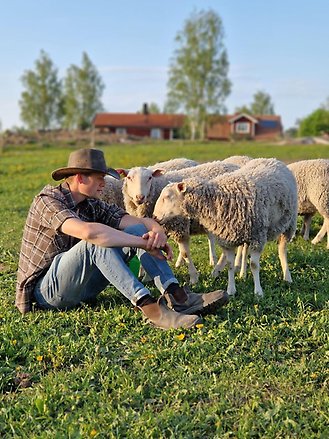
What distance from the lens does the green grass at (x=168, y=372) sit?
304 centimetres

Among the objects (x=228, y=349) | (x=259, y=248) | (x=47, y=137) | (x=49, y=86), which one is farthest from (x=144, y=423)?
(x=49, y=86)

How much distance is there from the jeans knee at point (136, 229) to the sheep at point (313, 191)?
4293 millimetres

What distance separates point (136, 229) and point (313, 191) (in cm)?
468

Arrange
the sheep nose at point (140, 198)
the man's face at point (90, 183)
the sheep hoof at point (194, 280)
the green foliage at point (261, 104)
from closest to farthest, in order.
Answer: the man's face at point (90, 183)
the sheep hoof at point (194, 280)
the sheep nose at point (140, 198)
the green foliage at point (261, 104)

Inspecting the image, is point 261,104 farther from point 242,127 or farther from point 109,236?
point 109,236

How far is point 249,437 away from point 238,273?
3.55 metres

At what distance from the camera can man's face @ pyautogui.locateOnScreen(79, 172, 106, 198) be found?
4469mm

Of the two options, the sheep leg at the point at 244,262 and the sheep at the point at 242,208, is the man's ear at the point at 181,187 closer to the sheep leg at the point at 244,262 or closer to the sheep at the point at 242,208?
the sheep at the point at 242,208

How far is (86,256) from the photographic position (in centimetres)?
421

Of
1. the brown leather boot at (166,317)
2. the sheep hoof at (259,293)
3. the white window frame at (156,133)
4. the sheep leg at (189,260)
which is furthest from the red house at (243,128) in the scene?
the brown leather boot at (166,317)

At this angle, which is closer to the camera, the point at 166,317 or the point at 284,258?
the point at 166,317

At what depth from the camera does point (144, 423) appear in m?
3.04

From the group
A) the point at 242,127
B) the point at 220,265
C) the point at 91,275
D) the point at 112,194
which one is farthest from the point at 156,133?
the point at 91,275

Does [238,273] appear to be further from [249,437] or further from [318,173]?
[249,437]
